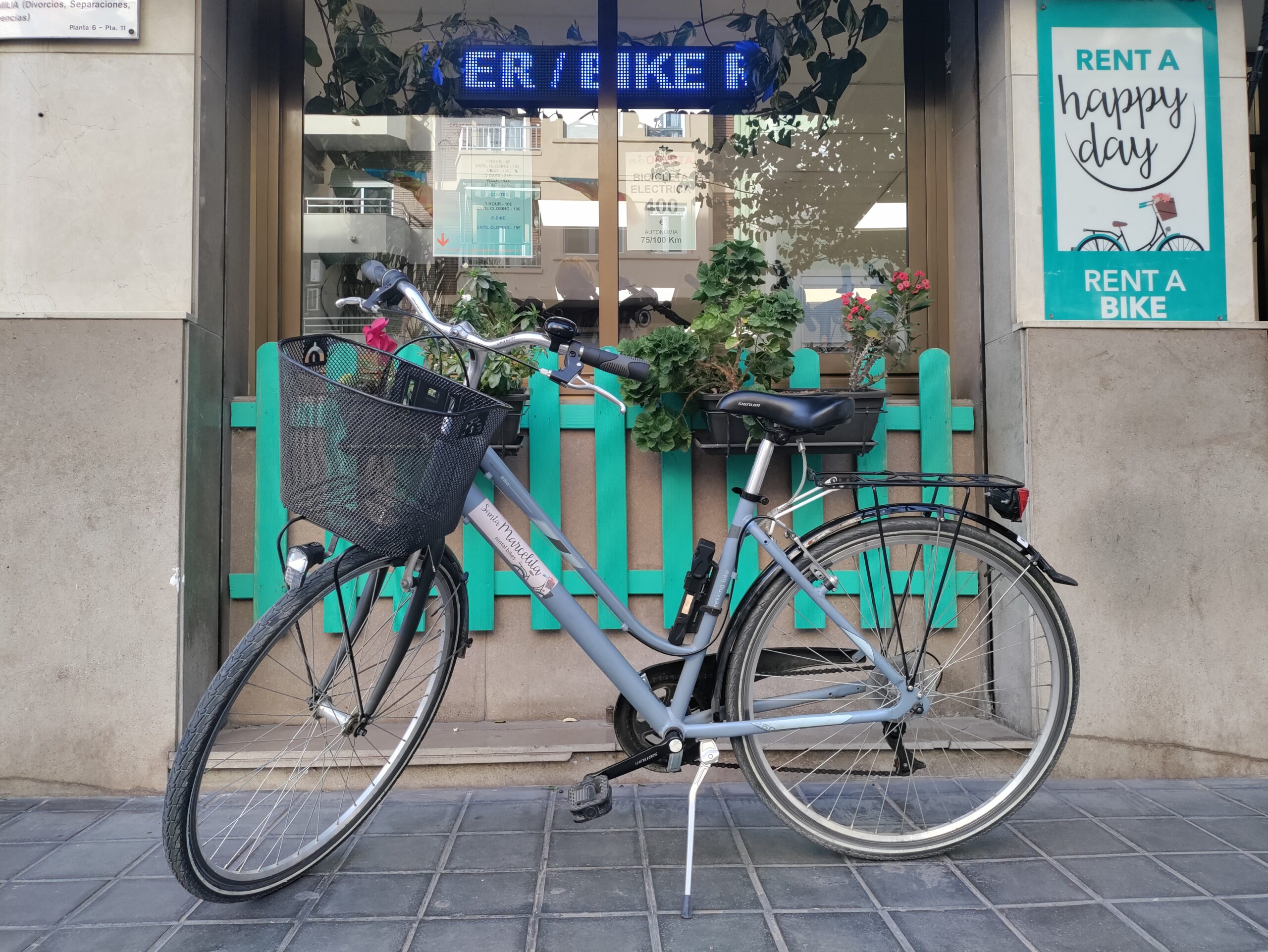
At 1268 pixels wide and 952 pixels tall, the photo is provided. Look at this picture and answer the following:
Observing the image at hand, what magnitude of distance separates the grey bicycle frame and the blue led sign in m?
2.12

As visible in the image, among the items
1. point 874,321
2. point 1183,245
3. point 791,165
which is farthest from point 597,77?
point 1183,245

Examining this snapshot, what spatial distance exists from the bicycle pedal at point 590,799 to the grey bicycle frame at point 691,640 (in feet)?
0.66

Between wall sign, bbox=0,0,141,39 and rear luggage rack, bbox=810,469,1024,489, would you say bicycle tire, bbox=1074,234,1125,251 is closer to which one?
rear luggage rack, bbox=810,469,1024,489

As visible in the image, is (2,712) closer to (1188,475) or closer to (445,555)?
(445,555)

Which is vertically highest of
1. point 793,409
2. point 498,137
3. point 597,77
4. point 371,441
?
point 597,77

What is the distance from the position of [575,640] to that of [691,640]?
325 millimetres

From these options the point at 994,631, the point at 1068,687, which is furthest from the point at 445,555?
the point at 994,631

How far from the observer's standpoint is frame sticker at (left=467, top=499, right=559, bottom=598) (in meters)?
2.23

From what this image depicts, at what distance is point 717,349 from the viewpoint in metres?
2.99

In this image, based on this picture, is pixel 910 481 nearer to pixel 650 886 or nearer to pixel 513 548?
pixel 513 548

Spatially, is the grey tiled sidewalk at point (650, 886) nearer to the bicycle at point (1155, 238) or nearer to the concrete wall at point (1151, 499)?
the concrete wall at point (1151, 499)

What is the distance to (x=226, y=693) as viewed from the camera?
1.82 meters

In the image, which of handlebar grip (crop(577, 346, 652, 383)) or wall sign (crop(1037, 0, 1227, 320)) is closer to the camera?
handlebar grip (crop(577, 346, 652, 383))

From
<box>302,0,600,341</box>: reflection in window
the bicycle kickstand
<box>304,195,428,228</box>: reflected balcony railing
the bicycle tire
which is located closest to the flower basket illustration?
the bicycle tire
